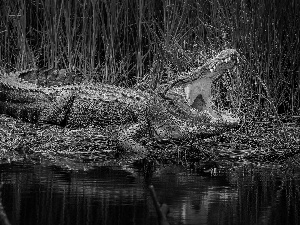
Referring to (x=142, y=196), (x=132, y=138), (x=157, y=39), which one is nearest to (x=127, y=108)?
(x=132, y=138)

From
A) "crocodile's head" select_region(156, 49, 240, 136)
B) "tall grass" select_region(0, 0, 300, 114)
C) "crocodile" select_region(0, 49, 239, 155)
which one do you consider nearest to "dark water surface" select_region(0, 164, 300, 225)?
"crocodile's head" select_region(156, 49, 240, 136)

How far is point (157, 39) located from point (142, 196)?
201 inches

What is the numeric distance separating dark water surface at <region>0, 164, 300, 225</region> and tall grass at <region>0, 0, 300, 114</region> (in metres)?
2.98

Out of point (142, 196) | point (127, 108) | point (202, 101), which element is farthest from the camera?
point (127, 108)

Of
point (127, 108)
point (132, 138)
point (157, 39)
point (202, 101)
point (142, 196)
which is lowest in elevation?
point (142, 196)

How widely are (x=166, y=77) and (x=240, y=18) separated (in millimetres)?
1372

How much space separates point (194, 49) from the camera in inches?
438

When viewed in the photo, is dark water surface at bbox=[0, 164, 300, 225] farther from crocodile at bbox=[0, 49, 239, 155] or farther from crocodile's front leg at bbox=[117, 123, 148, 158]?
crocodile at bbox=[0, 49, 239, 155]

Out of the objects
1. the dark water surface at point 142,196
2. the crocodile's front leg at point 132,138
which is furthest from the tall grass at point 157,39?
the dark water surface at point 142,196

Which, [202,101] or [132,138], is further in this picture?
[132,138]

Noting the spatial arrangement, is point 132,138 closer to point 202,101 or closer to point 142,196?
point 202,101

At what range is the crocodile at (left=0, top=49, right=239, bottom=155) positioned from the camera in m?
8.99

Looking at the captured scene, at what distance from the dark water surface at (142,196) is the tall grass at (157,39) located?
9.76 ft

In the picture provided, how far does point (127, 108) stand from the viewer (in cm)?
1028
